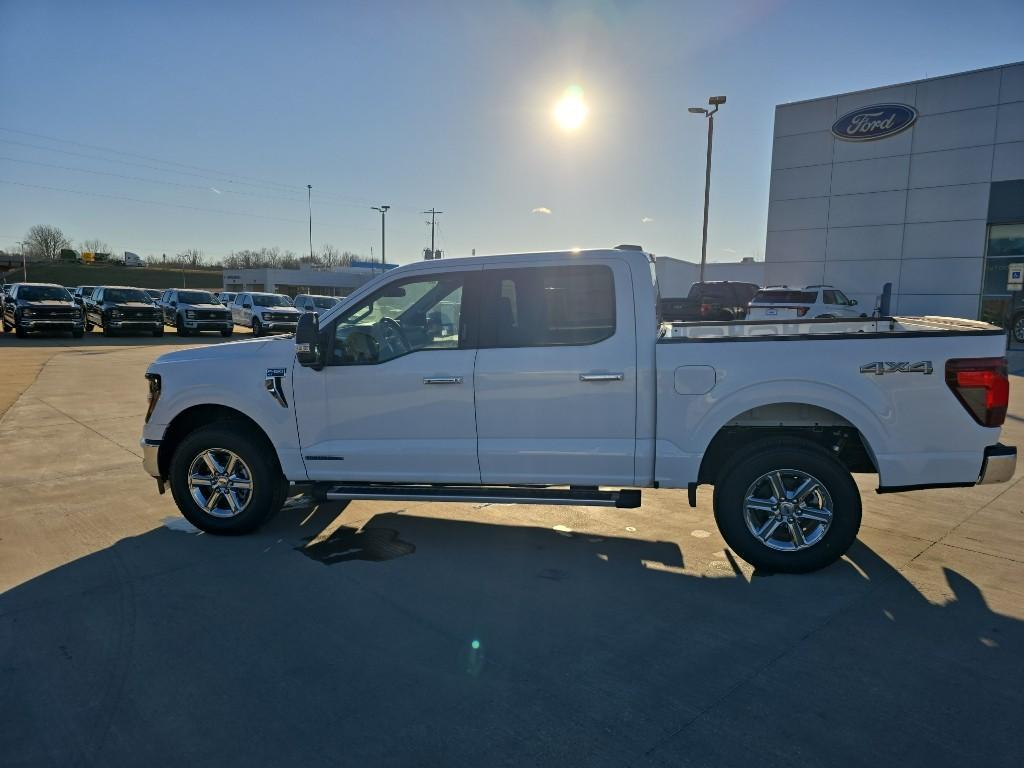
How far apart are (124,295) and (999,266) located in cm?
3430

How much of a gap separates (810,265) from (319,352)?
28252mm

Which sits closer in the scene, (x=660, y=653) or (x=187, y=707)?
(x=187, y=707)

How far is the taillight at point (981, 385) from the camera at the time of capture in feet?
12.6

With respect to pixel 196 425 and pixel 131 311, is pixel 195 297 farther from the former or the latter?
pixel 196 425

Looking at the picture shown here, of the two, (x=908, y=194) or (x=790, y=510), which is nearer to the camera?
(x=790, y=510)

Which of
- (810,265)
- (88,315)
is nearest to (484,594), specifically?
(810,265)

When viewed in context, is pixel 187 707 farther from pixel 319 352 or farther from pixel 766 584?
pixel 766 584

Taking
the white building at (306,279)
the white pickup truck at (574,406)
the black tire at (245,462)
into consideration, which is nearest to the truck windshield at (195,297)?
the white pickup truck at (574,406)

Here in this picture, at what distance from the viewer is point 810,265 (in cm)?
2831

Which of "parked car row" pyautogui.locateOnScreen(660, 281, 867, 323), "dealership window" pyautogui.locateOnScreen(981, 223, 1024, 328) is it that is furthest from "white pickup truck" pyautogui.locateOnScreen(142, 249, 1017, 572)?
"dealership window" pyautogui.locateOnScreen(981, 223, 1024, 328)

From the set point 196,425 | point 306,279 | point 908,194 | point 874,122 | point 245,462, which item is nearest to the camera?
point 245,462

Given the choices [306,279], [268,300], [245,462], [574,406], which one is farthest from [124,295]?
[306,279]

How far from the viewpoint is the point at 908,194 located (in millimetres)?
25703

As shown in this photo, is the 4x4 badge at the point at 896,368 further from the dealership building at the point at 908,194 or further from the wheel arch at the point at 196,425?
the dealership building at the point at 908,194
